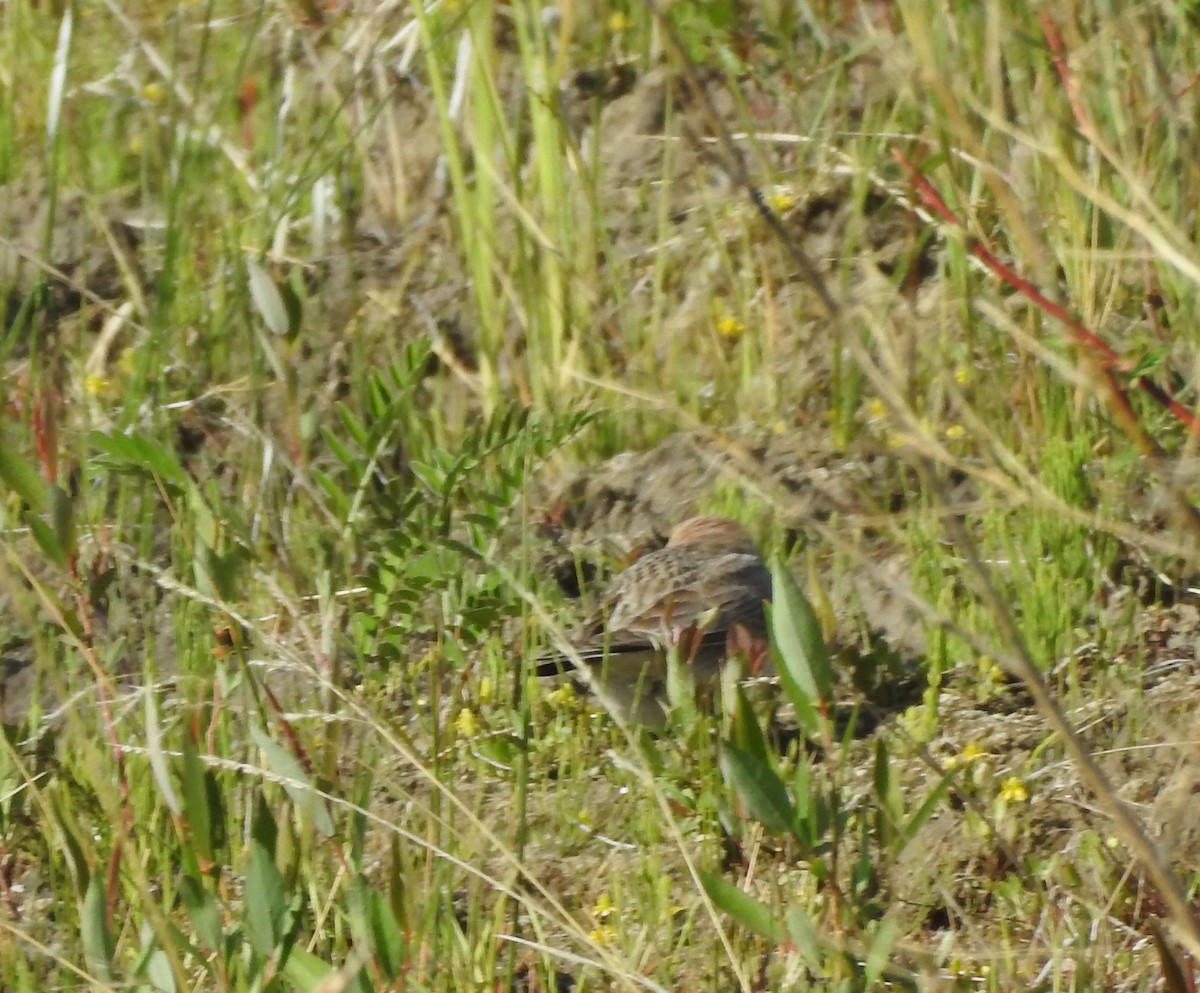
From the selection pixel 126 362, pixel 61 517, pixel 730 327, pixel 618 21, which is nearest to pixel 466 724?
pixel 61 517

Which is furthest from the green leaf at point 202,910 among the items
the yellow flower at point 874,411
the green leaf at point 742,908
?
the yellow flower at point 874,411

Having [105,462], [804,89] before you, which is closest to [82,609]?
[105,462]

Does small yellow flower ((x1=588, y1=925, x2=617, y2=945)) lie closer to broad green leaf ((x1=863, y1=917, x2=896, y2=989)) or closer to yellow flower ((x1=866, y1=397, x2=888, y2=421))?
broad green leaf ((x1=863, y1=917, x2=896, y2=989))

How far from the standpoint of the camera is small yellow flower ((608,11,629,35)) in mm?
5758

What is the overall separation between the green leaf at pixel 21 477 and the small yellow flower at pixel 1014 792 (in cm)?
159

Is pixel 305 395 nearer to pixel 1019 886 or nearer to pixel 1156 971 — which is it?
Result: pixel 1019 886

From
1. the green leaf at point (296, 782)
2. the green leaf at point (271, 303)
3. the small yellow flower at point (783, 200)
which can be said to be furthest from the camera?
the small yellow flower at point (783, 200)

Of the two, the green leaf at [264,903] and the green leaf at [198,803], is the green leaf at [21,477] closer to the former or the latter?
the green leaf at [198,803]

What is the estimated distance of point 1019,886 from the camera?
2.82 m

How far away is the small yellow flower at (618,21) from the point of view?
5.76 meters

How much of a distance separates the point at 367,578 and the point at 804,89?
2.64 m

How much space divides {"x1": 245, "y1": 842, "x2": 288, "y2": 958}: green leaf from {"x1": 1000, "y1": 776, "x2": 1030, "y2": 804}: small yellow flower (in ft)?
4.31

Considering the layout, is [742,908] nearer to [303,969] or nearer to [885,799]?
[885,799]

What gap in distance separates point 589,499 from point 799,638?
220 cm
